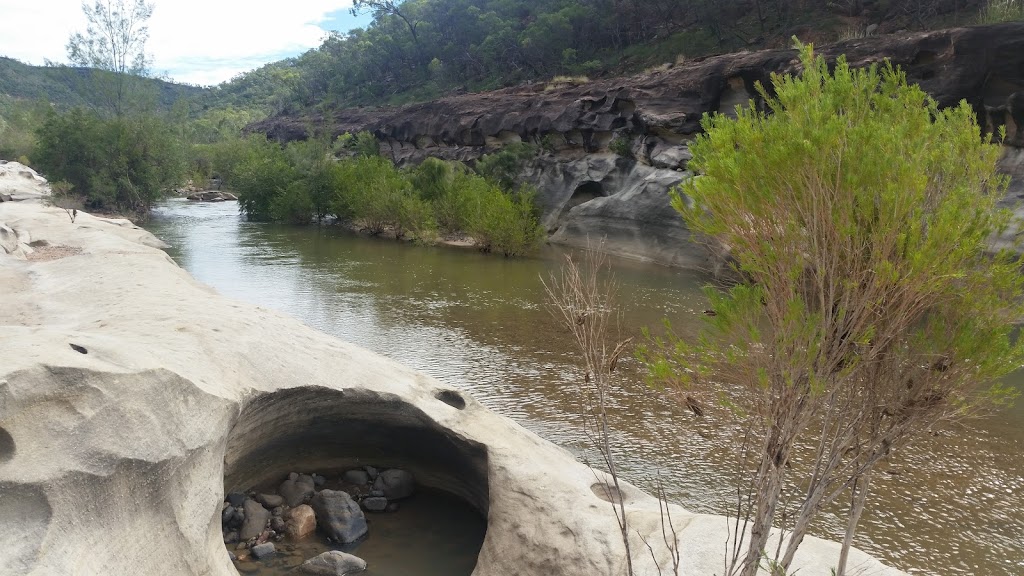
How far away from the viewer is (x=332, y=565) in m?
5.41

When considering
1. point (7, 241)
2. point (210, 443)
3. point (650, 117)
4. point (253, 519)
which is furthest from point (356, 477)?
point (650, 117)

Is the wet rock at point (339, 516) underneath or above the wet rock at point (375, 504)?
above

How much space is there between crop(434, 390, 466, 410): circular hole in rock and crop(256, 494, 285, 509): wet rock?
1.65 metres

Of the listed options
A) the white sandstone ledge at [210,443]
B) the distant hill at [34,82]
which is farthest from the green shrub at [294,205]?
the distant hill at [34,82]

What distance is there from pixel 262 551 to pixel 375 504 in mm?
1121

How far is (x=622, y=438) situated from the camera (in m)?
8.70

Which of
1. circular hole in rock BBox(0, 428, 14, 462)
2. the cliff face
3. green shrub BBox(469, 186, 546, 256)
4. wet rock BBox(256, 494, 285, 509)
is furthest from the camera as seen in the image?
green shrub BBox(469, 186, 546, 256)

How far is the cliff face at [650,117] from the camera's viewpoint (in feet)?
61.4

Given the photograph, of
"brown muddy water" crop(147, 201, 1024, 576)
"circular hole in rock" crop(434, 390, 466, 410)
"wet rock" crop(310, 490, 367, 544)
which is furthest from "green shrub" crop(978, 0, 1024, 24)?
"wet rock" crop(310, 490, 367, 544)

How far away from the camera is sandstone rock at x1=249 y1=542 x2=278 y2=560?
18.2 feet

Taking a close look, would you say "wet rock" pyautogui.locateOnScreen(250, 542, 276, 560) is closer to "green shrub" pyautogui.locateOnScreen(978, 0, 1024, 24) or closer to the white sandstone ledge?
the white sandstone ledge

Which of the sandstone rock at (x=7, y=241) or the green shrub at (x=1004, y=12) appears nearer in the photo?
the sandstone rock at (x=7, y=241)

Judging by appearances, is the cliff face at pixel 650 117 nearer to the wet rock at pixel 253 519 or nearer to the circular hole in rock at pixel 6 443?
the wet rock at pixel 253 519

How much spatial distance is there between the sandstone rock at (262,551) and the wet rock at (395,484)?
1229mm
